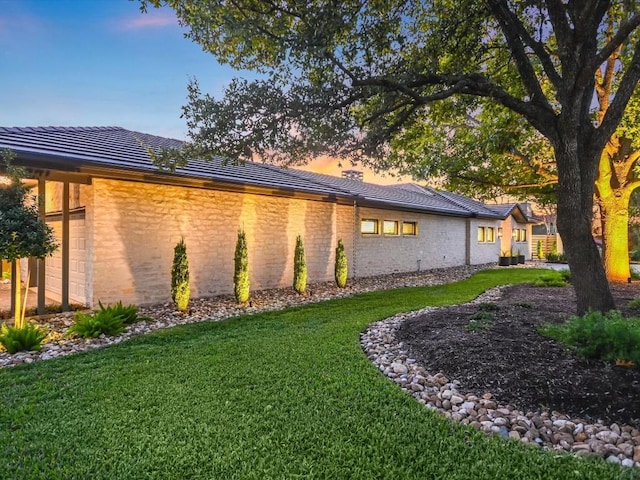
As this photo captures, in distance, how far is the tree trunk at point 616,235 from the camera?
11352mm

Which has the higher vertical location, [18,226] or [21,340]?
[18,226]

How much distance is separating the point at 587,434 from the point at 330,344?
3077 millimetres

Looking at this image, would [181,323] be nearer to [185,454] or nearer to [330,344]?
[330,344]

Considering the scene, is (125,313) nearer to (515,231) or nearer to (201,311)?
(201,311)

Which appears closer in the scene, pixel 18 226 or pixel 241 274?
pixel 18 226

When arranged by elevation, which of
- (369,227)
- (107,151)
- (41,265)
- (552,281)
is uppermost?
(107,151)

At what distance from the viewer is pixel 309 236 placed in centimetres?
1165

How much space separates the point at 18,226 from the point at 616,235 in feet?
50.0

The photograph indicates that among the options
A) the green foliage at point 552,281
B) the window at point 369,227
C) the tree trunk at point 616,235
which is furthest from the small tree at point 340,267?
the tree trunk at point 616,235

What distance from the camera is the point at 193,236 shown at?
29.0 ft

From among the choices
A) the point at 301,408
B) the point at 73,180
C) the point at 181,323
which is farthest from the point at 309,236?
the point at 301,408

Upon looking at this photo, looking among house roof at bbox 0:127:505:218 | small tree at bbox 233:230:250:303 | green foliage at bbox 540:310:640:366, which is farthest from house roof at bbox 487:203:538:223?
green foliage at bbox 540:310:640:366

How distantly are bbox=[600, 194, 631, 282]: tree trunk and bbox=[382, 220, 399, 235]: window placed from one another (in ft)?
22.9

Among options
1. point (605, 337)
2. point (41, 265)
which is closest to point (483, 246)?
point (605, 337)
